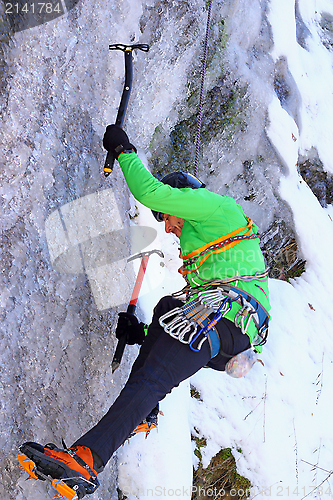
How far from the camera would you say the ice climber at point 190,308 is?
1606mm

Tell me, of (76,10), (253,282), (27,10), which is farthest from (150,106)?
(253,282)

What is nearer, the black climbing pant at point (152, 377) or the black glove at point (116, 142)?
the black climbing pant at point (152, 377)

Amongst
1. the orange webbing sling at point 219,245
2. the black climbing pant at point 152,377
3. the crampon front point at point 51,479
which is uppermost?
the orange webbing sling at point 219,245

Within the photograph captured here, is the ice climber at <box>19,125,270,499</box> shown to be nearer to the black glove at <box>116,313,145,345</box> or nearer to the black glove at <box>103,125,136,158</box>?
the black glove at <box>103,125,136,158</box>

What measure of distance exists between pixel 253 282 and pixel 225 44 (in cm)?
298

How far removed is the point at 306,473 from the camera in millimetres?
3551

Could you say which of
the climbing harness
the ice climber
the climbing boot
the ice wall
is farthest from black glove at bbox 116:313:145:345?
the climbing boot

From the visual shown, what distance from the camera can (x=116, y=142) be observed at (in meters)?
1.94

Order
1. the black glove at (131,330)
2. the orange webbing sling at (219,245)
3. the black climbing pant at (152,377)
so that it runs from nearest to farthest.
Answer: the black climbing pant at (152,377), the orange webbing sling at (219,245), the black glove at (131,330)

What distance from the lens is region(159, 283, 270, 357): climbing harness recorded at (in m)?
1.76

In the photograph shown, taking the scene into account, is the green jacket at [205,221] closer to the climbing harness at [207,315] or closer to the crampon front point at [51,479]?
the climbing harness at [207,315]

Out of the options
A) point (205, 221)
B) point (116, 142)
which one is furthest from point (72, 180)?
point (205, 221)

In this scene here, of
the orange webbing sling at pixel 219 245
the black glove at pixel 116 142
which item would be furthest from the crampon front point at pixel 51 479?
the black glove at pixel 116 142

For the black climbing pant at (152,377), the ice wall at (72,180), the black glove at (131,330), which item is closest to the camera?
the black climbing pant at (152,377)
